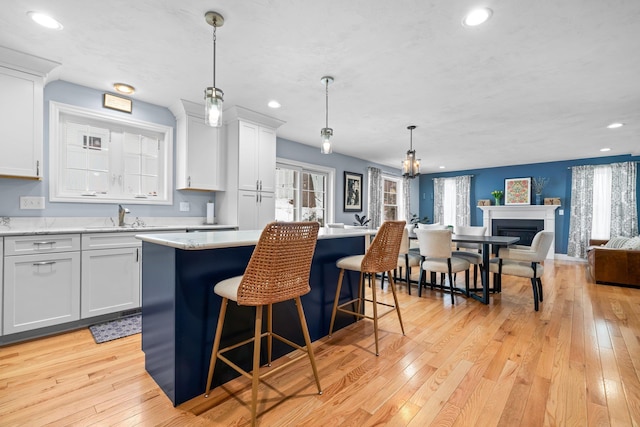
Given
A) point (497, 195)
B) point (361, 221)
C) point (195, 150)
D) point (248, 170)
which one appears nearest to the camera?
point (195, 150)

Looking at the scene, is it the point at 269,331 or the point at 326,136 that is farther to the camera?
the point at 326,136

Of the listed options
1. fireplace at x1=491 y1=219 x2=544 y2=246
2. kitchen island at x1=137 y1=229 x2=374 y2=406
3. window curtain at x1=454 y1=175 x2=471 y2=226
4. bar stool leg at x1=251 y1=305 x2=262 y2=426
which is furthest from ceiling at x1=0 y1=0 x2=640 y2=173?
window curtain at x1=454 y1=175 x2=471 y2=226

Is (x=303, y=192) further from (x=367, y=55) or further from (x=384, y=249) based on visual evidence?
(x=384, y=249)

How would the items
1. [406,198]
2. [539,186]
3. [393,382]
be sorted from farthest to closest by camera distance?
[406,198]
[539,186]
[393,382]

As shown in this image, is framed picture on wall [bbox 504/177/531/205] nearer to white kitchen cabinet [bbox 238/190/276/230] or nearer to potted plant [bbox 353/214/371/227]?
potted plant [bbox 353/214/371/227]

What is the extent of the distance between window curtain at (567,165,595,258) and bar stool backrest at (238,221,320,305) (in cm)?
772

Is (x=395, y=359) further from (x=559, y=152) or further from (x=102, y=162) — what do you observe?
(x=559, y=152)

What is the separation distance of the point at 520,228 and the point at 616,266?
10.1 feet

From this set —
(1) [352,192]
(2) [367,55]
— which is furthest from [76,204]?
(1) [352,192]

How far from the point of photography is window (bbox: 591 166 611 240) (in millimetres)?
6466

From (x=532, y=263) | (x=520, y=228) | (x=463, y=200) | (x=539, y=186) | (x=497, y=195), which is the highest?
(x=539, y=186)

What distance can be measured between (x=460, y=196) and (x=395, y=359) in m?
7.34

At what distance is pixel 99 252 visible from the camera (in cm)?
281

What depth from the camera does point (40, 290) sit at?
252 cm
